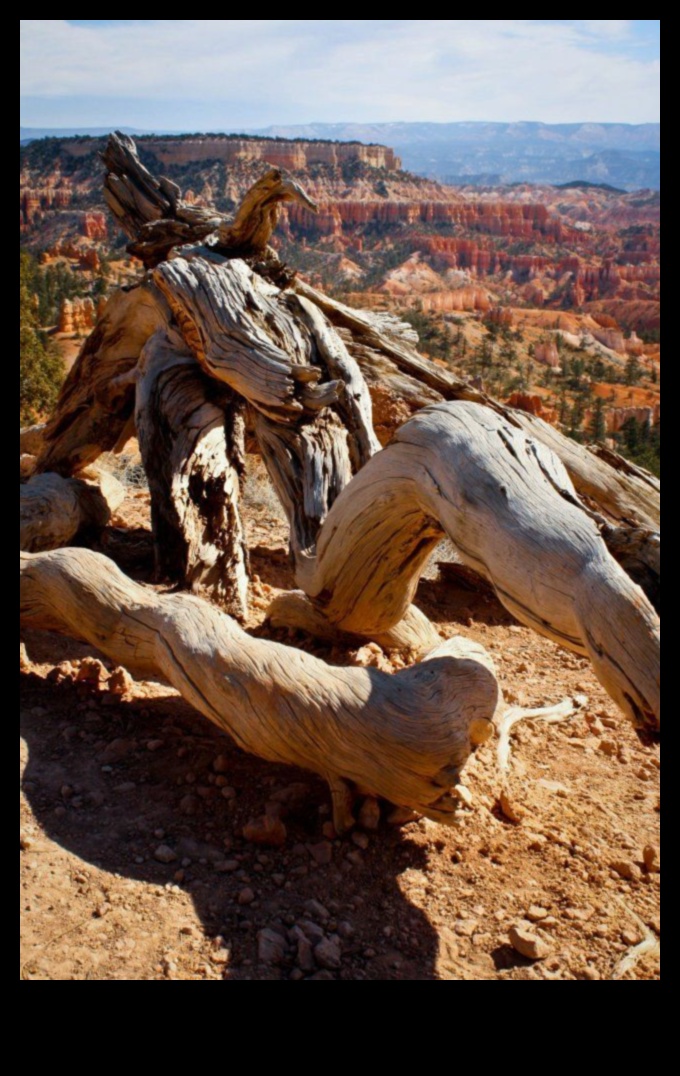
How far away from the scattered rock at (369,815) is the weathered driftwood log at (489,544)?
838 mm

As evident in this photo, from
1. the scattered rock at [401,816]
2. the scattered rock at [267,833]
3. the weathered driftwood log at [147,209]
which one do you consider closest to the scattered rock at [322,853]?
the scattered rock at [267,833]

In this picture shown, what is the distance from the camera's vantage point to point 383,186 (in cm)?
10894

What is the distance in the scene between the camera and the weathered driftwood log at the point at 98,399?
6004 mm

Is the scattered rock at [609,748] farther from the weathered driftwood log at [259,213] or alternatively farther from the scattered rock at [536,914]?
the weathered driftwood log at [259,213]

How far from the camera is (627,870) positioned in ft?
9.48

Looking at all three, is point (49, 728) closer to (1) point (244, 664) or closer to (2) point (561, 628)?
(1) point (244, 664)

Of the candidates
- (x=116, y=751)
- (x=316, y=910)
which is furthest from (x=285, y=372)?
(x=316, y=910)

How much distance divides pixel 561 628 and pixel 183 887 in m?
1.36

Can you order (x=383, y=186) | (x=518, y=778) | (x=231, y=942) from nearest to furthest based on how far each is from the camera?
1. (x=231, y=942)
2. (x=518, y=778)
3. (x=383, y=186)

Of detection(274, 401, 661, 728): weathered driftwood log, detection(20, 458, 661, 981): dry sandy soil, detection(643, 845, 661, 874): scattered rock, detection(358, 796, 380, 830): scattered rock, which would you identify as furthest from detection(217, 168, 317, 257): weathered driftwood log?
detection(643, 845, 661, 874): scattered rock

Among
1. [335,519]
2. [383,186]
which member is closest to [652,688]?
[335,519]

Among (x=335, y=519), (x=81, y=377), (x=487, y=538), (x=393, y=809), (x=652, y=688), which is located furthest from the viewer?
(x=81, y=377)

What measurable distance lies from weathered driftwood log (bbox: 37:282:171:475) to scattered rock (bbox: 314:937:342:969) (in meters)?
4.28

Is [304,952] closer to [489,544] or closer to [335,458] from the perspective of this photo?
[489,544]
